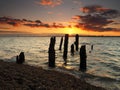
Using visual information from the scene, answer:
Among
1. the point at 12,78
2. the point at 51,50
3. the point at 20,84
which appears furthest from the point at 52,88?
the point at 51,50

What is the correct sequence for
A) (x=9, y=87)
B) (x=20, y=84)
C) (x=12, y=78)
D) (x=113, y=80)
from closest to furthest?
(x=9, y=87), (x=20, y=84), (x=12, y=78), (x=113, y=80)

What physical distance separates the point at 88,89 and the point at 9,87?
221 inches

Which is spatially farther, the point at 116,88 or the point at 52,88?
the point at 116,88

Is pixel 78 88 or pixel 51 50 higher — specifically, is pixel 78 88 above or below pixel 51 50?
below

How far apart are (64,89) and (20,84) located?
8.89 feet

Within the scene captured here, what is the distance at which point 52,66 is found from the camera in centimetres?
2247

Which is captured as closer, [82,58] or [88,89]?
[88,89]

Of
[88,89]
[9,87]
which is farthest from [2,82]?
[88,89]

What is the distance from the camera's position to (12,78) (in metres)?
10.6

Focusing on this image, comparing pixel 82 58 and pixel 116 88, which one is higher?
pixel 82 58

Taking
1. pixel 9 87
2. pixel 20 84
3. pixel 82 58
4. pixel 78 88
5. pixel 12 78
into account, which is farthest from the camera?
pixel 82 58

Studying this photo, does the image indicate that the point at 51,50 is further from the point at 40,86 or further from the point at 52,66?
the point at 40,86

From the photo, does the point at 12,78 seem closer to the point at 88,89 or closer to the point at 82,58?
the point at 88,89

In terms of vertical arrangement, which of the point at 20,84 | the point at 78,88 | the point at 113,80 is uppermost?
the point at 20,84
